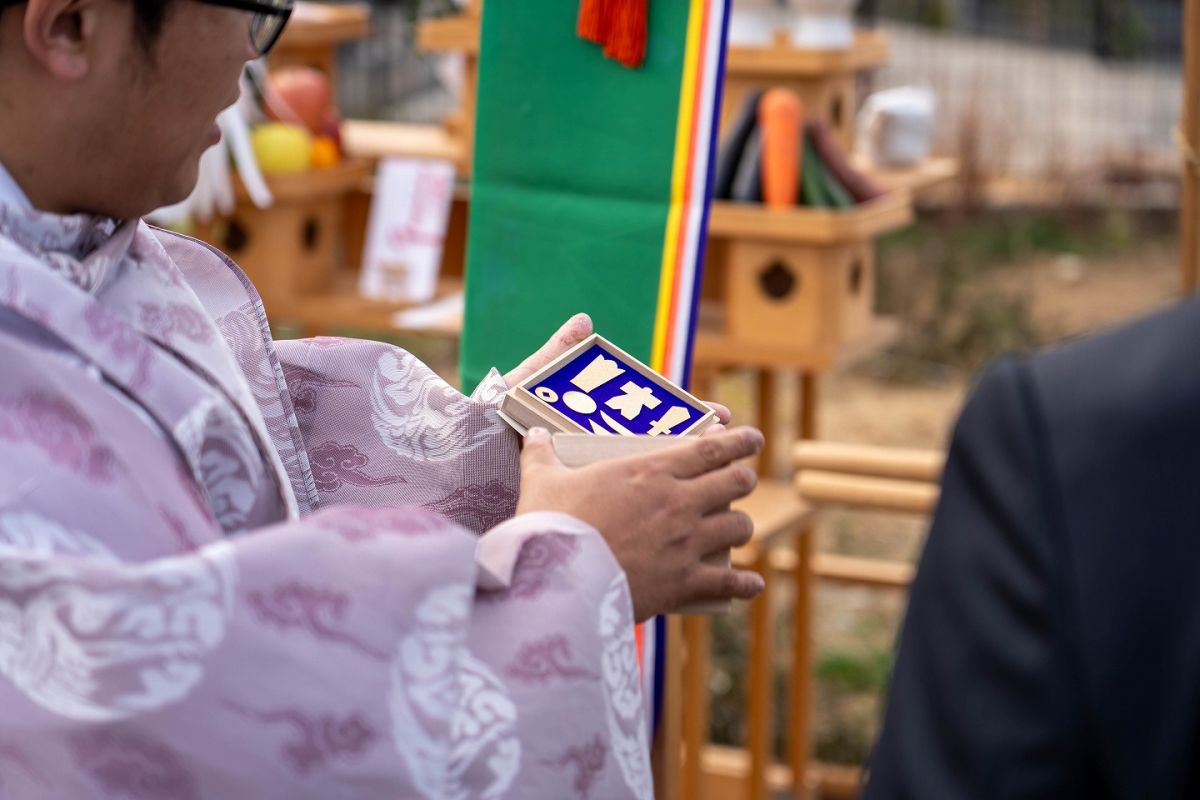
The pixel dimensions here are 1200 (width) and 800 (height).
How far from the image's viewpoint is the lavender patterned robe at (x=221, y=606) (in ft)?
3.42

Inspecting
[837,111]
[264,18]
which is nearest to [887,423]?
[837,111]

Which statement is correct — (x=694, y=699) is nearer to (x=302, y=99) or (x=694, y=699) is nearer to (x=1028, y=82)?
(x=302, y=99)

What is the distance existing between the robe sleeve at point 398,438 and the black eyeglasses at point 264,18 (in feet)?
1.17

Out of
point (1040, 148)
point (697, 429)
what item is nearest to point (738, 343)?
point (697, 429)

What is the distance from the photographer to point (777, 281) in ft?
9.72

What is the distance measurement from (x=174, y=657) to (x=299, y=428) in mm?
453

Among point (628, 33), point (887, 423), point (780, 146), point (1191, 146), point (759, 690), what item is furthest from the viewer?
point (887, 423)

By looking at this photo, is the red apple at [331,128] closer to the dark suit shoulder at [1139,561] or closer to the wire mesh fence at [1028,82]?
the dark suit shoulder at [1139,561]

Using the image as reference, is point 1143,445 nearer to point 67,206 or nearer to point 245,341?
point 67,206

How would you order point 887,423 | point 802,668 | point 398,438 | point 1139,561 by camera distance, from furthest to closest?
point 887,423
point 802,668
point 398,438
point 1139,561

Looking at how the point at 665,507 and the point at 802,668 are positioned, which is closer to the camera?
the point at 665,507

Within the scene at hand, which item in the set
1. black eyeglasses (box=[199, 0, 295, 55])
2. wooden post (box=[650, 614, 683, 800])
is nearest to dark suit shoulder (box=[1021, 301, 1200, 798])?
black eyeglasses (box=[199, 0, 295, 55])

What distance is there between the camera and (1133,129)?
30.3 feet

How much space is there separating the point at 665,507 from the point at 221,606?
0.36 m
